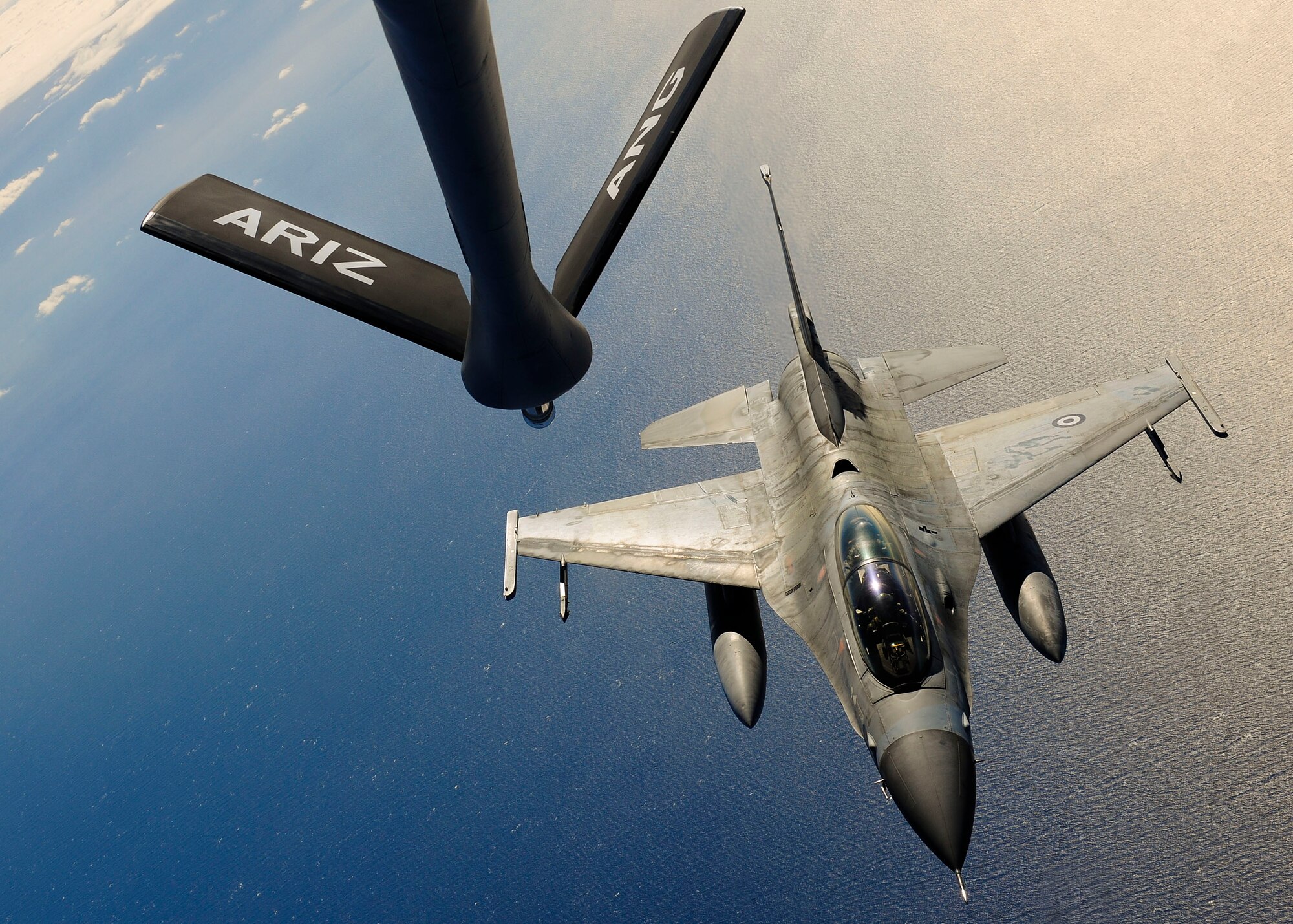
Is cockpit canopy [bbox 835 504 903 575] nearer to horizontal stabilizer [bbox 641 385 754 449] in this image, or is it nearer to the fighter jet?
horizontal stabilizer [bbox 641 385 754 449]

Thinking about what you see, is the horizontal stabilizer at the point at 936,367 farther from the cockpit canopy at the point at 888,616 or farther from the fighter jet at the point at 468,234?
the fighter jet at the point at 468,234

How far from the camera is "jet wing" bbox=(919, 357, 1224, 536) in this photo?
1232cm

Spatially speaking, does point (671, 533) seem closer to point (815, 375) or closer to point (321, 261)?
point (815, 375)

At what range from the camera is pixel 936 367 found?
14922 millimetres

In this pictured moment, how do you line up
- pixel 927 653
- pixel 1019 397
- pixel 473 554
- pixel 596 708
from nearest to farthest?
pixel 927 653 < pixel 596 708 < pixel 1019 397 < pixel 473 554

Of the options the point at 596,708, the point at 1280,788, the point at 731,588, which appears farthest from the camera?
the point at 596,708

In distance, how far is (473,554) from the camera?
17406 mm

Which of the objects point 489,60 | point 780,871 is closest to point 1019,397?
point 780,871

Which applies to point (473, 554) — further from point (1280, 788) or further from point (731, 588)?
point (1280, 788)

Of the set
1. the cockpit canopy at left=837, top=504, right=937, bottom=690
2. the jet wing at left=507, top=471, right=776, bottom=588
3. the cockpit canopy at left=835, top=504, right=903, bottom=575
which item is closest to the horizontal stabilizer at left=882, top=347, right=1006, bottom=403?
the jet wing at left=507, top=471, right=776, bottom=588

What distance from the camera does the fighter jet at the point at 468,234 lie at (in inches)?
140

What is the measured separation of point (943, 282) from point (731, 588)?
29.7ft

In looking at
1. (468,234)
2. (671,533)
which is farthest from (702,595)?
(468,234)

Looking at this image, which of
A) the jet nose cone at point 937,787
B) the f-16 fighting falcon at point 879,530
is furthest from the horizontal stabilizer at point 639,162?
the jet nose cone at point 937,787
